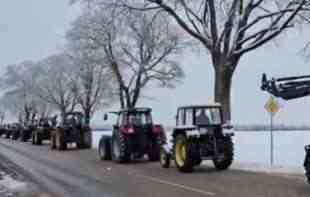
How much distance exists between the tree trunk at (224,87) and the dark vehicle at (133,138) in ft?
11.8

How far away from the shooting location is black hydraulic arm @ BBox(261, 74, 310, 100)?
44.1ft

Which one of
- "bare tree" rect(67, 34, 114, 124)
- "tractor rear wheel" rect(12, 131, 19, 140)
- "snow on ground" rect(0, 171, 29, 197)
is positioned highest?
"bare tree" rect(67, 34, 114, 124)

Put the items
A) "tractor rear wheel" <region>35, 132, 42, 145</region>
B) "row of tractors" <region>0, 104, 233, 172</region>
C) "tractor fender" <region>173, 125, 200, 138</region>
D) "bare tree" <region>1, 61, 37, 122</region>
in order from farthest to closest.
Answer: "bare tree" <region>1, 61, 37, 122</region>
"tractor rear wheel" <region>35, 132, 42, 145</region>
"row of tractors" <region>0, 104, 233, 172</region>
"tractor fender" <region>173, 125, 200, 138</region>

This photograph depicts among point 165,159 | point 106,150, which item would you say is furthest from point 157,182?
point 106,150

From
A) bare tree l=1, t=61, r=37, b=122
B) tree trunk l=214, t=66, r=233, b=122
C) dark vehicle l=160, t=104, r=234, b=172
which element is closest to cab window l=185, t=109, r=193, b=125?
dark vehicle l=160, t=104, r=234, b=172

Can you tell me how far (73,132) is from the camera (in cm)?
3609

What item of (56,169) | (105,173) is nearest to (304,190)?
(105,173)

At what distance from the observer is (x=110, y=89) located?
64312 mm

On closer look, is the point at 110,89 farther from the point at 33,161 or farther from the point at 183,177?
the point at 183,177

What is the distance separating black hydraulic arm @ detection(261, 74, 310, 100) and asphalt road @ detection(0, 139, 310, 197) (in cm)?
227

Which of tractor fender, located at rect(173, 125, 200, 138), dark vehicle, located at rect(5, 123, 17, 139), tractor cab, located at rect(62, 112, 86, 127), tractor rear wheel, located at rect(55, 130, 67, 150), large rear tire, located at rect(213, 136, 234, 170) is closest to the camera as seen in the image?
tractor fender, located at rect(173, 125, 200, 138)

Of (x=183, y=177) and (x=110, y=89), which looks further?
(x=110, y=89)

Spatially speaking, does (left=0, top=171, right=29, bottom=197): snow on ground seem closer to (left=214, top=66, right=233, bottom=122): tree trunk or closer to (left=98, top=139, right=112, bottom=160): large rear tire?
(left=98, top=139, right=112, bottom=160): large rear tire

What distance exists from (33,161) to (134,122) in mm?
4713
